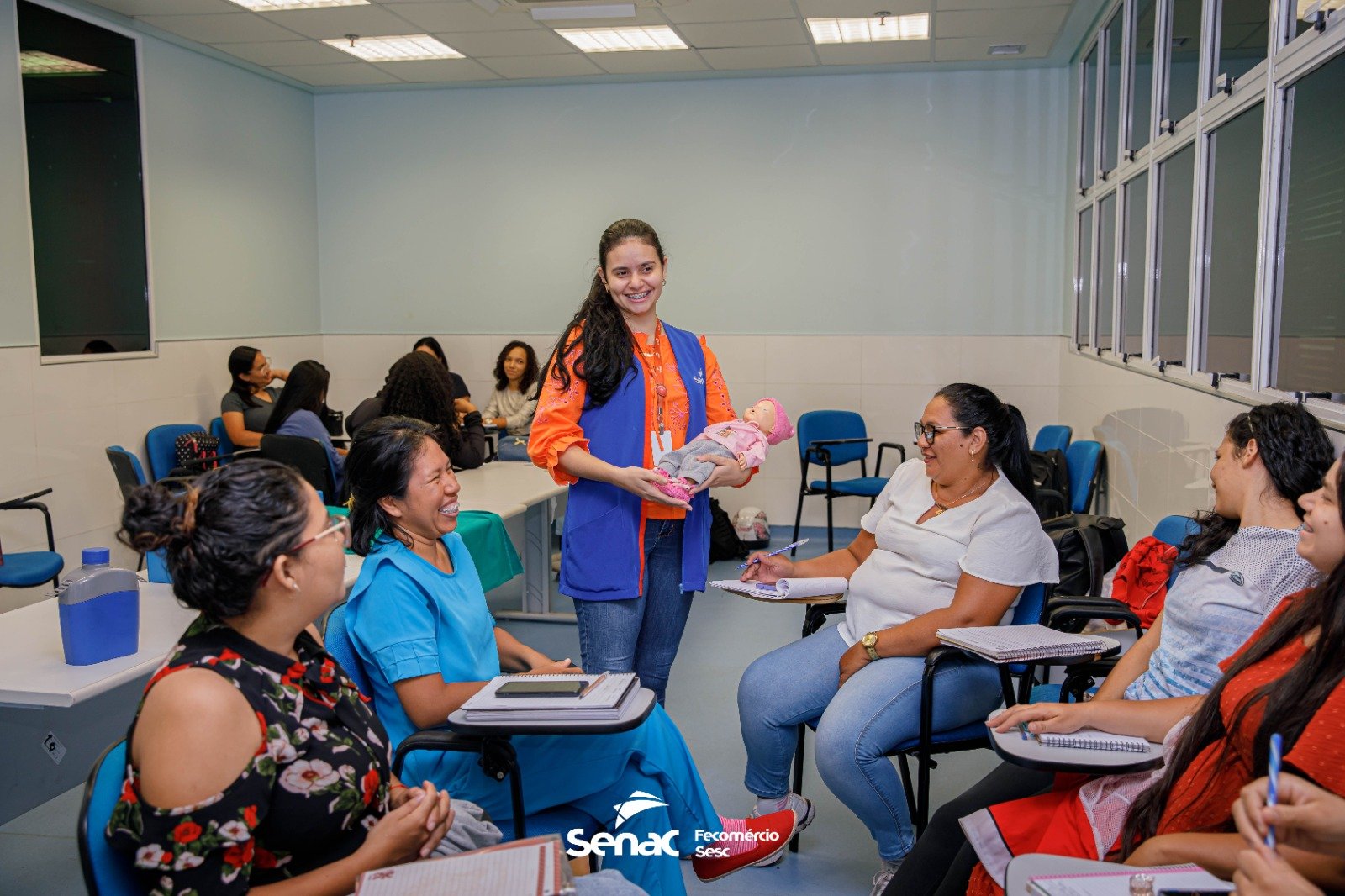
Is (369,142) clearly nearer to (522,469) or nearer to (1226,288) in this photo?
(522,469)

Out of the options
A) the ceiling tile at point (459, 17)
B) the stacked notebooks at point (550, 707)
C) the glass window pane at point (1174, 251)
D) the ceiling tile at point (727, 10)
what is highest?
the ceiling tile at point (459, 17)

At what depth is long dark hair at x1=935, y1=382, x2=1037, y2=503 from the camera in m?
2.62

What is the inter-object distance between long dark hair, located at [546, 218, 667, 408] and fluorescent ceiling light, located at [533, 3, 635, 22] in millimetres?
3442

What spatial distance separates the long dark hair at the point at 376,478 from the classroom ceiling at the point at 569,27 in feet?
13.4

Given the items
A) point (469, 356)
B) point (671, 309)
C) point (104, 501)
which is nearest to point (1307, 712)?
point (104, 501)

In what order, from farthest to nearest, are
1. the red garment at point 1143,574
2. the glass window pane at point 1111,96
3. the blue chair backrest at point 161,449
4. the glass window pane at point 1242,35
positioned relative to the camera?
the blue chair backrest at point 161,449 → the glass window pane at point 1111,96 → the red garment at point 1143,574 → the glass window pane at point 1242,35

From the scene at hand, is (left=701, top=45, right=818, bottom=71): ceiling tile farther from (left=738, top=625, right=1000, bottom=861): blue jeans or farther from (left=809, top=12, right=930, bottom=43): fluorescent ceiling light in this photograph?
(left=738, top=625, right=1000, bottom=861): blue jeans

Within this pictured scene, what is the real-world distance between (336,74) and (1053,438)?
17.6ft

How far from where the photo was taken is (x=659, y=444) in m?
2.69

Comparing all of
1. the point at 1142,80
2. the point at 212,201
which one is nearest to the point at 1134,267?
the point at 1142,80

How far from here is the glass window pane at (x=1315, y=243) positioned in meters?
2.37

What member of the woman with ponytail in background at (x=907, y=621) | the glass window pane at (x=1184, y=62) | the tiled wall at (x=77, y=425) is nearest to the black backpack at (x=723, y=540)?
the tiled wall at (x=77, y=425)

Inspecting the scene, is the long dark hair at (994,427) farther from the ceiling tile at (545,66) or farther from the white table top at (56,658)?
the ceiling tile at (545,66)

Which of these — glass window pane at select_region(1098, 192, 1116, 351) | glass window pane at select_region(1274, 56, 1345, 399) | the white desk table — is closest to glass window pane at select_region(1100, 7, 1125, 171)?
glass window pane at select_region(1098, 192, 1116, 351)
